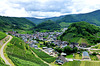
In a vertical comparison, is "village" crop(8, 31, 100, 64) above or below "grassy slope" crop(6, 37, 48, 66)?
below

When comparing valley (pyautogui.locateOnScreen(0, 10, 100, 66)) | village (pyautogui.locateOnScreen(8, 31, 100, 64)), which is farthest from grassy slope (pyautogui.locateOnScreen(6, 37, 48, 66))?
village (pyautogui.locateOnScreen(8, 31, 100, 64))

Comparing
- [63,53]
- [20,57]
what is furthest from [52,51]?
[20,57]

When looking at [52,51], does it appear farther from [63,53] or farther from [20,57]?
[20,57]

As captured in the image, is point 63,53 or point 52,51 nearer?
point 63,53

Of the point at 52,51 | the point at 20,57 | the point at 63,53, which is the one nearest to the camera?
the point at 20,57

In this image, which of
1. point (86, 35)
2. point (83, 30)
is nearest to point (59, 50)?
point (86, 35)

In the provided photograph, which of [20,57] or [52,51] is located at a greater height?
[20,57]

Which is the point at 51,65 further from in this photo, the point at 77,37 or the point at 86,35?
the point at 86,35

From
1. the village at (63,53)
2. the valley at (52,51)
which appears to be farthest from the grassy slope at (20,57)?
the village at (63,53)

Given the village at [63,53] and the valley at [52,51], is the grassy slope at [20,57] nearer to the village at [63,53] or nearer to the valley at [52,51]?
the valley at [52,51]

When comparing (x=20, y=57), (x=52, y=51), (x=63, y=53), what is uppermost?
(x=20, y=57)

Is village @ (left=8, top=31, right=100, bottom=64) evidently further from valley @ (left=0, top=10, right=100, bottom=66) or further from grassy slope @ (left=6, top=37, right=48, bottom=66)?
grassy slope @ (left=6, top=37, right=48, bottom=66)
